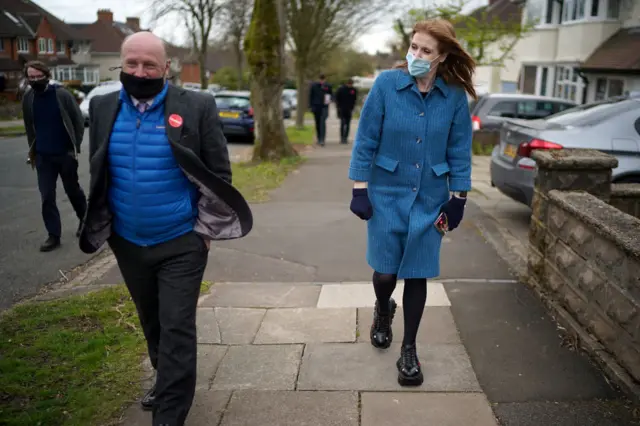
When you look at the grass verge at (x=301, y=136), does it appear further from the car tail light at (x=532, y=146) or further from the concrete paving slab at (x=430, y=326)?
the concrete paving slab at (x=430, y=326)

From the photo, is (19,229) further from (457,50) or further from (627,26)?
(627,26)

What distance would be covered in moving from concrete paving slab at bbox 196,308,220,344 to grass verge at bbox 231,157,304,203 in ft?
16.1

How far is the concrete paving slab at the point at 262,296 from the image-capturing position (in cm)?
512

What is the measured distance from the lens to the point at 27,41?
1855 inches

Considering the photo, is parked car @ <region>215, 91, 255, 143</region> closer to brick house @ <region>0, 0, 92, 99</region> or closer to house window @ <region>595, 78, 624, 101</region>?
house window @ <region>595, 78, 624, 101</region>

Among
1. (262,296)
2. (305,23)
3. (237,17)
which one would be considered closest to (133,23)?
(237,17)

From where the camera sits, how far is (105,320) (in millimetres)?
4695

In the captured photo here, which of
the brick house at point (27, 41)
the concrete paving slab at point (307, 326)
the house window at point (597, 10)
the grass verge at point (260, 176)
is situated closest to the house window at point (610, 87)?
the house window at point (597, 10)

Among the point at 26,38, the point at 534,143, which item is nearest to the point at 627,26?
the point at 534,143

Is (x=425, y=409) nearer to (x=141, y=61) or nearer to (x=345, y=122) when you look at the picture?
(x=141, y=61)

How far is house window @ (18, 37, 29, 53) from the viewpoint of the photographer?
45216mm

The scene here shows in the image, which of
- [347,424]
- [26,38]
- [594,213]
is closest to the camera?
[347,424]

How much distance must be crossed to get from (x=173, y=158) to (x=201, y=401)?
1386 mm

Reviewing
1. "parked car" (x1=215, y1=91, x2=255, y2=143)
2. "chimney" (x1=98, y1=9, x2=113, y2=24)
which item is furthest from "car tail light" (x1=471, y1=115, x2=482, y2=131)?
"chimney" (x1=98, y1=9, x2=113, y2=24)
